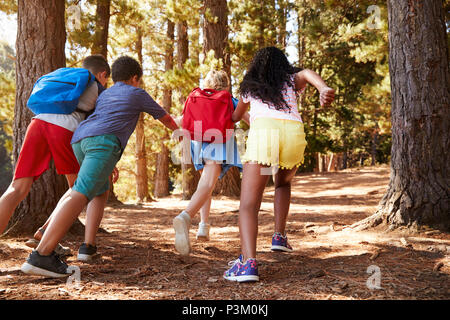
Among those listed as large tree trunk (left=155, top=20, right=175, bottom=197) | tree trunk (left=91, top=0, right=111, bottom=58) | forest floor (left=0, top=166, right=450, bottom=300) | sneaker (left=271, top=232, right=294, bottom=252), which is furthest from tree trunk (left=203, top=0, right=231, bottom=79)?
sneaker (left=271, top=232, right=294, bottom=252)

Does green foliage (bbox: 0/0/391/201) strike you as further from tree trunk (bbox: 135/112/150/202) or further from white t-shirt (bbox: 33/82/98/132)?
white t-shirt (bbox: 33/82/98/132)

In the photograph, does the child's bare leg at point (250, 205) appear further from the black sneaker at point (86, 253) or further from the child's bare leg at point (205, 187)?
→ the black sneaker at point (86, 253)

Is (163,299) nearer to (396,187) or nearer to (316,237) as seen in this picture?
(316,237)

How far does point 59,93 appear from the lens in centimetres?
291

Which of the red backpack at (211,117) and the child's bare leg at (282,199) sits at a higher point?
the red backpack at (211,117)

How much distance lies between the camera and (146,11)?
11812 mm

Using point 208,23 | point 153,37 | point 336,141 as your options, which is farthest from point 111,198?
point 336,141

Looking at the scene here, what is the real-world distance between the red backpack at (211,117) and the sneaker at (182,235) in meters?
0.99

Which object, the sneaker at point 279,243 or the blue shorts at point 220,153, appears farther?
the blue shorts at point 220,153

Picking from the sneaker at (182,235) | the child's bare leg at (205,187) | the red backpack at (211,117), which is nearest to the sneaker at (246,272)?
the sneaker at (182,235)

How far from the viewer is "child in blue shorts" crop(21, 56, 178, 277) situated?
2.51 meters

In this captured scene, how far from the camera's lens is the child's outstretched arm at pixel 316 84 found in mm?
Answer: 2502

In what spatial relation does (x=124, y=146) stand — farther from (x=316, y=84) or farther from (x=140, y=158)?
(x=140, y=158)

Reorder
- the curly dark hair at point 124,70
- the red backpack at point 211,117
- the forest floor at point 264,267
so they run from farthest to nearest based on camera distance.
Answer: the red backpack at point 211,117 < the curly dark hair at point 124,70 < the forest floor at point 264,267
